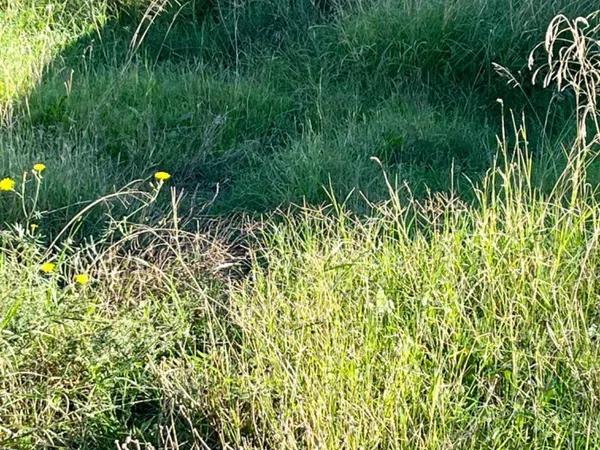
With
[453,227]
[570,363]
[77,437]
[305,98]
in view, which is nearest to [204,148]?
[305,98]

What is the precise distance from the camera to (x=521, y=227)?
327 cm

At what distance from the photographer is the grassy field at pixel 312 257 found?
2.76 meters

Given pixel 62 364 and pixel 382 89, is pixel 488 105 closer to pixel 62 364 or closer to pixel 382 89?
pixel 382 89

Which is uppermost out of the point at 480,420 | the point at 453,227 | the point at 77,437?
the point at 453,227

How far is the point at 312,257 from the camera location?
331cm

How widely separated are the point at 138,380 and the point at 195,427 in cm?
34

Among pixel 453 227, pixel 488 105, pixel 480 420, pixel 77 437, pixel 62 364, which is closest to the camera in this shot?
pixel 480 420

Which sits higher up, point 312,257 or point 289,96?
point 312,257

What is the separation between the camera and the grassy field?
276 centimetres

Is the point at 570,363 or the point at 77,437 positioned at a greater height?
the point at 570,363

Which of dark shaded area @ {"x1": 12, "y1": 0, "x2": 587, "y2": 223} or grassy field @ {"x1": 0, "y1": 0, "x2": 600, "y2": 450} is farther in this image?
dark shaded area @ {"x1": 12, "y1": 0, "x2": 587, "y2": 223}

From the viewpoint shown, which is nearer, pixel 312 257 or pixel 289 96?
pixel 312 257

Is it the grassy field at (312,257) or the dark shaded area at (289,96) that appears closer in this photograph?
the grassy field at (312,257)

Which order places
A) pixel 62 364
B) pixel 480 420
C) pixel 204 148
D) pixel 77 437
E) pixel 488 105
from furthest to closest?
pixel 488 105 → pixel 204 148 → pixel 62 364 → pixel 77 437 → pixel 480 420
